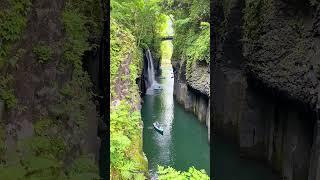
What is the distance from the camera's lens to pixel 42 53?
16.4 feet

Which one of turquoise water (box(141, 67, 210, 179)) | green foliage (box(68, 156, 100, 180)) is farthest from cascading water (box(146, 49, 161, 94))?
green foliage (box(68, 156, 100, 180))

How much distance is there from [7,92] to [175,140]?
57.6ft

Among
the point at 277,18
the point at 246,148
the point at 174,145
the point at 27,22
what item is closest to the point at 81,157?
the point at 27,22

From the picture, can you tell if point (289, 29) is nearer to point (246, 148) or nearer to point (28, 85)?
point (246, 148)

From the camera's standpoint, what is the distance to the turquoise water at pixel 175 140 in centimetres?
1807

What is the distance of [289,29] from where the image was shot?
315 inches

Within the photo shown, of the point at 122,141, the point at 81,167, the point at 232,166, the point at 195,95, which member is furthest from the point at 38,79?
the point at 195,95

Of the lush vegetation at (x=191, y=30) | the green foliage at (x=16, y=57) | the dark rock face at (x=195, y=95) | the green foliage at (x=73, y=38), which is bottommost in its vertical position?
the dark rock face at (x=195, y=95)

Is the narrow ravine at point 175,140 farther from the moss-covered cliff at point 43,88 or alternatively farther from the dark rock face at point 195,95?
the moss-covered cliff at point 43,88

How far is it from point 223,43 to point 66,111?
24.8 ft

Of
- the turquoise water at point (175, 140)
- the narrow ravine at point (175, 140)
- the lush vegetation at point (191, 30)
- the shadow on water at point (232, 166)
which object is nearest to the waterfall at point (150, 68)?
the lush vegetation at point (191, 30)

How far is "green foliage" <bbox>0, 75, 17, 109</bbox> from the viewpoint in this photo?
4547 millimetres

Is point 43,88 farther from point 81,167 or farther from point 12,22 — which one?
point 81,167

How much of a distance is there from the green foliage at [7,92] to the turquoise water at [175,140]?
1123 centimetres
